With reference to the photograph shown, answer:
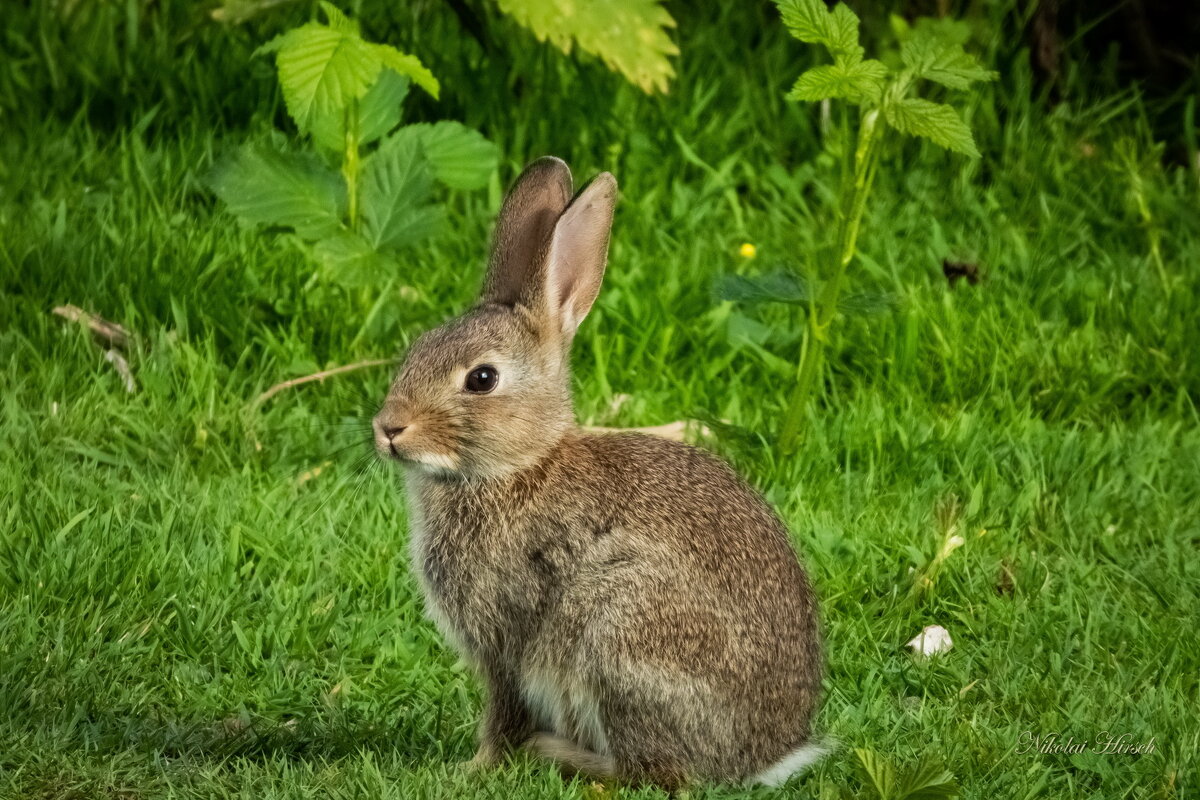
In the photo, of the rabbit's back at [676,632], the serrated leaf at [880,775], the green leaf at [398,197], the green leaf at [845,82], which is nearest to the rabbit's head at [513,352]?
the rabbit's back at [676,632]

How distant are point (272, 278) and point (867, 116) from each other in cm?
202

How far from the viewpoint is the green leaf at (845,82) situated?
504cm

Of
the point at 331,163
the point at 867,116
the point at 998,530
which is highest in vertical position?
the point at 867,116

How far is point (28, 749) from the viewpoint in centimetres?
399

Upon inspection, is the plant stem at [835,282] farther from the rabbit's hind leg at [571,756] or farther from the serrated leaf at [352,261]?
the rabbit's hind leg at [571,756]

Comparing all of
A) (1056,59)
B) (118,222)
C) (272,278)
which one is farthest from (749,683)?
(1056,59)

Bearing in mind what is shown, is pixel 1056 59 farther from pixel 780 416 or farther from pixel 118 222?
pixel 118 222

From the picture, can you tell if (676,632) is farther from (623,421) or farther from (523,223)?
(623,421)

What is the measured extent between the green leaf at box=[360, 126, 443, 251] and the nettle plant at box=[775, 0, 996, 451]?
115 cm

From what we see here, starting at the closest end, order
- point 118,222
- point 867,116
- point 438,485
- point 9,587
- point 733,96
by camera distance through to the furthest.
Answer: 1. point 438,485
2. point 9,587
3. point 867,116
4. point 118,222
5. point 733,96

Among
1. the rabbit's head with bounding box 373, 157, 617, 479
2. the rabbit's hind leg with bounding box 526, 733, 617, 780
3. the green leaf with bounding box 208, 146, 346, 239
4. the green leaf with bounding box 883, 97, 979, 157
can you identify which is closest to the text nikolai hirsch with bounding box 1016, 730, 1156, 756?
the rabbit's hind leg with bounding box 526, 733, 617, 780

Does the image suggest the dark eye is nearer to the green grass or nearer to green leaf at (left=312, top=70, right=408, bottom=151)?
the green grass

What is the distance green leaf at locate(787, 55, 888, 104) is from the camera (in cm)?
504

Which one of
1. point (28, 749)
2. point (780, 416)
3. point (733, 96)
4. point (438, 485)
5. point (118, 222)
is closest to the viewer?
point (28, 749)
